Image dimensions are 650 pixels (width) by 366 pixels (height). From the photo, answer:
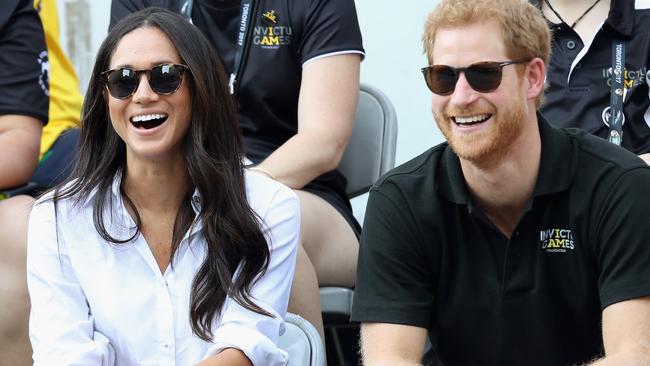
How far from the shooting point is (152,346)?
288cm

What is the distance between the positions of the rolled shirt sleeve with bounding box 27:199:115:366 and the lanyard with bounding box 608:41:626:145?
167 centimetres

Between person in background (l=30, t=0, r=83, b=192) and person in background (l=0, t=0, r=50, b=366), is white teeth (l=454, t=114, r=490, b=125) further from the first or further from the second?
person in background (l=30, t=0, r=83, b=192)

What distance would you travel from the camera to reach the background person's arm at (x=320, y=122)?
350 centimetres

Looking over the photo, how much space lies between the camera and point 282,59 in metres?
3.73

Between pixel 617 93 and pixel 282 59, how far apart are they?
104 cm

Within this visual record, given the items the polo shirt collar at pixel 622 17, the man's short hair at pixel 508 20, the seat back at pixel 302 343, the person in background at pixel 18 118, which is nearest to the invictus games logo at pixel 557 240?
the man's short hair at pixel 508 20

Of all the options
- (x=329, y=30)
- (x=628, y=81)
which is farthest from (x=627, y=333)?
(x=329, y=30)

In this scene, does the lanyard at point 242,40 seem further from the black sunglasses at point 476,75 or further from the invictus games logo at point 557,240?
the invictus games logo at point 557,240

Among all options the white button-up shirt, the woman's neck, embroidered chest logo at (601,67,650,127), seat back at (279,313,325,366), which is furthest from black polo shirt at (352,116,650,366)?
embroidered chest logo at (601,67,650,127)

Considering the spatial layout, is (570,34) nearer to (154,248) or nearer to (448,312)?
(448,312)

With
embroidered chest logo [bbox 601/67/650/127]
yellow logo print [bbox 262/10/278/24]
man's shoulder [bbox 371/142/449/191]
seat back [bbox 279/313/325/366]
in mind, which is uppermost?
yellow logo print [bbox 262/10/278/24]

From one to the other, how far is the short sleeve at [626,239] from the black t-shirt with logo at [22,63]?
192cm

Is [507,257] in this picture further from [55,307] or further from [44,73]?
[44,73]

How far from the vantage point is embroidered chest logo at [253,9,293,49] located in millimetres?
3730
